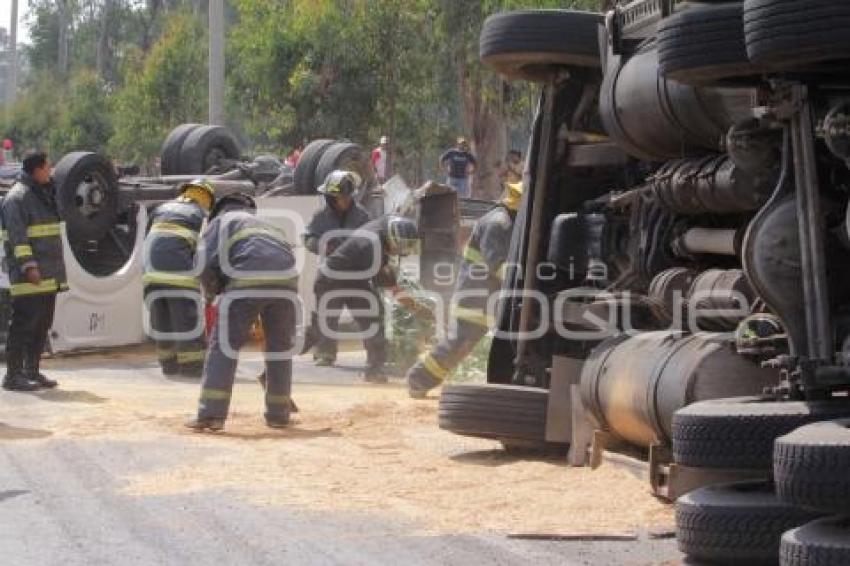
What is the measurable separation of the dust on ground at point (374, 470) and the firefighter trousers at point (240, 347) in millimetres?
204

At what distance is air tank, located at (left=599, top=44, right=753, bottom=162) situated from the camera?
299 inches

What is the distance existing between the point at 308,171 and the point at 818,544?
13.6 m

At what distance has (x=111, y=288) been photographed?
1608 cm

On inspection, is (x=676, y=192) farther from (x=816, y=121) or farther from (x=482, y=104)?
(x=482, y=104)

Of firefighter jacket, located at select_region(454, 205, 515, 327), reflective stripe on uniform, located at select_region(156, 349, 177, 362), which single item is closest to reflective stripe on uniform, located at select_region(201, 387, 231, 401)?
firefighter jacket, located at select_region(454, 205, 515, 327)

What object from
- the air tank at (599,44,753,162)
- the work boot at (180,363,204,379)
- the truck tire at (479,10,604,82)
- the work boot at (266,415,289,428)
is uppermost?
the truck tire at (479,10,604,82)

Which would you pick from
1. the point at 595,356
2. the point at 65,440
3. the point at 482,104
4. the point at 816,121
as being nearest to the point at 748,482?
the point at 816,121

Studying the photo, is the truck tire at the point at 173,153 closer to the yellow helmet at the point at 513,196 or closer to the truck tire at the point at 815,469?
the yellow helmet at the point at 513,196

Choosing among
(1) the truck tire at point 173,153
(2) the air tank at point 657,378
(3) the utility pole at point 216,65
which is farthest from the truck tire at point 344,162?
(2) the air tank at point 657,378

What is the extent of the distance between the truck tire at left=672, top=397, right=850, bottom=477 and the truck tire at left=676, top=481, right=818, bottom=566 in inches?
4.6

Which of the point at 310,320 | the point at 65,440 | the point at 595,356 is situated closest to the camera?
the point at 595,356

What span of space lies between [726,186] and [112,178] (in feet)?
31.7

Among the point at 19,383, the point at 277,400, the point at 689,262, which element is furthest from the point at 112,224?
the point at 689,262

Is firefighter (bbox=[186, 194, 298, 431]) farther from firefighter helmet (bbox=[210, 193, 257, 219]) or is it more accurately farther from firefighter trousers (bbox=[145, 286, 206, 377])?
firefighter trousers (bbox=[145, 286, 206, 377])
